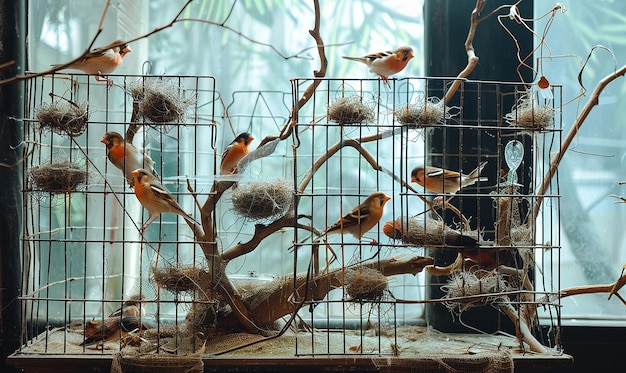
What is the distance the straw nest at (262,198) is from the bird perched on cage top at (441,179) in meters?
0.48

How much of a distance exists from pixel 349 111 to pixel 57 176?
995mm

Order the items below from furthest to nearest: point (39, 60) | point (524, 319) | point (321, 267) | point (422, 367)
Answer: point (39, 60), point (321, 267), point (524, 319), point (422, 367)

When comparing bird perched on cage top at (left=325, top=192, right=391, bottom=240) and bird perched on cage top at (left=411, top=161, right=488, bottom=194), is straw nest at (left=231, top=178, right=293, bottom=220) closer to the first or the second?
bird perched on cage top at (left=325, top=192, right=391, bottom=240)

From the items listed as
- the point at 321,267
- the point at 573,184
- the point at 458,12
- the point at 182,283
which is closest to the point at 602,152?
the point at 573,184

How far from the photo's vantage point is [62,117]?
83.7 inches

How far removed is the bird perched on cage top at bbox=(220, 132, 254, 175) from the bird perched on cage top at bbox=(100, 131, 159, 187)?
0.27 metres

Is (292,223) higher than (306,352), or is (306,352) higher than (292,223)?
(292,223)

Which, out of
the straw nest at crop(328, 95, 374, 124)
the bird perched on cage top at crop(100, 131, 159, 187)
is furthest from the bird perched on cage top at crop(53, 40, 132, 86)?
the straw nest at crop(328, 95, 374, 124)

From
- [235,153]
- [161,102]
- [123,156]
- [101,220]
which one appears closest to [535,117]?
[235,153]

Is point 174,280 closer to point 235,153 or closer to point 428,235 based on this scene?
point 235,153

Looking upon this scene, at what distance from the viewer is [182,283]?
2148 mm

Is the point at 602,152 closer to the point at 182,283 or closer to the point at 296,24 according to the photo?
the point at 296,24

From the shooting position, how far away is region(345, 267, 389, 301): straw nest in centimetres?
208

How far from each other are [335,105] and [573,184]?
1283 millimetres
